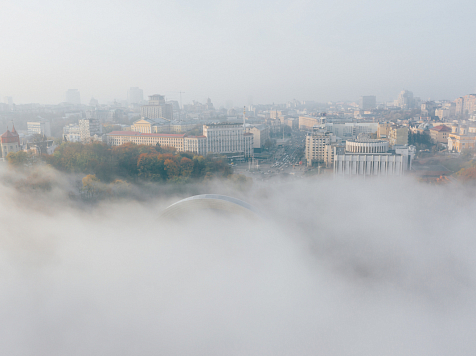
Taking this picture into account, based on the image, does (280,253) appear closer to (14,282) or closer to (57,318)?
(57,318)

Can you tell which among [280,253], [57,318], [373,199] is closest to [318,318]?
[280,253]

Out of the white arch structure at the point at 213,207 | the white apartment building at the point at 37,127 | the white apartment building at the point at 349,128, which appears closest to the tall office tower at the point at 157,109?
the white apartment building at the point at 37,127

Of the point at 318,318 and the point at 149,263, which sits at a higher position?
the point at 149,263

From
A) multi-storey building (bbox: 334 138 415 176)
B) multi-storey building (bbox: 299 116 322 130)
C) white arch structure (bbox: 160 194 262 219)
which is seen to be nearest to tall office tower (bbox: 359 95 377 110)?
multi-storey building (bbox: 299 116 322 130)

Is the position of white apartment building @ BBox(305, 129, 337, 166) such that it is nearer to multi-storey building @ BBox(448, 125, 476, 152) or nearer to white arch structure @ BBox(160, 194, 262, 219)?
multi-storey building @ BBox(448, 125, 476, 152)

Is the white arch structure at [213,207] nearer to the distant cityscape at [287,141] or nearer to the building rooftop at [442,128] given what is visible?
the distant cityscape at [287,141]
